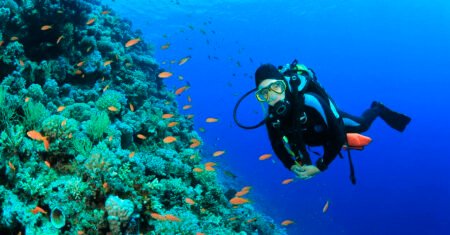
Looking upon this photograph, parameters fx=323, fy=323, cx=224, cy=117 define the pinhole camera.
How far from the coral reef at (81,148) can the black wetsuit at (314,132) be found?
1764 mm

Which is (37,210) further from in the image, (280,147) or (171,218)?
(280,147)

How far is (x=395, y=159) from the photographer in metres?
92.9

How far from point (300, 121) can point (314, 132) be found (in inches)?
14.1

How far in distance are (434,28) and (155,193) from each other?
86416 mm

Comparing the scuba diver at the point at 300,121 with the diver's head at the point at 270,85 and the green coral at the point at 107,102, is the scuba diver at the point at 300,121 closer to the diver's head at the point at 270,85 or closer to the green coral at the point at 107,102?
the diver's head at the point at 270,85

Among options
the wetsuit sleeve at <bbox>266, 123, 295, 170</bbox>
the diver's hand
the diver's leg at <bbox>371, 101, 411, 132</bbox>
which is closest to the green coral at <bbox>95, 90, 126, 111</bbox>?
the wetsuit sleeve at <bbox>266, 123, 295, 170</bbox>

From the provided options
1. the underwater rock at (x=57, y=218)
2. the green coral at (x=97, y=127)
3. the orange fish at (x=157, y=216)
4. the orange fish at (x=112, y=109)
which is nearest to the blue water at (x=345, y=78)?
the orange fish at (x=112, y=109)

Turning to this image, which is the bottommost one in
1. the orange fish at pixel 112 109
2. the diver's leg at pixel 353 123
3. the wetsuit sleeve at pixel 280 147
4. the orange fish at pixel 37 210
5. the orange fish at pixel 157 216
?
the orange fish at pixel 37 210

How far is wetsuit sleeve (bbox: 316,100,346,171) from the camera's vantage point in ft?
15.0

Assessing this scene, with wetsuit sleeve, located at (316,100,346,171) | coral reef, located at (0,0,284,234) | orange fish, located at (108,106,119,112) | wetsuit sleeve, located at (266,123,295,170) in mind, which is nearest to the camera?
coral reef, located at (0,0,284,234)

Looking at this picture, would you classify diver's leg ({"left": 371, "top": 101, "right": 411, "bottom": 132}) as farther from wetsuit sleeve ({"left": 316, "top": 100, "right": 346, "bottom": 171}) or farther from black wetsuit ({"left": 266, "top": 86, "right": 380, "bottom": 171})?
wetsuit sleeve ({"left": 316, "top": 100, "right": 346, "bottom": 171})

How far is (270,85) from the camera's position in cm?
469

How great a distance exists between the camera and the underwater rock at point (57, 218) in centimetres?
372

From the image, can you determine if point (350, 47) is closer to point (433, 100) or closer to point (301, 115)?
point (433, 100)
